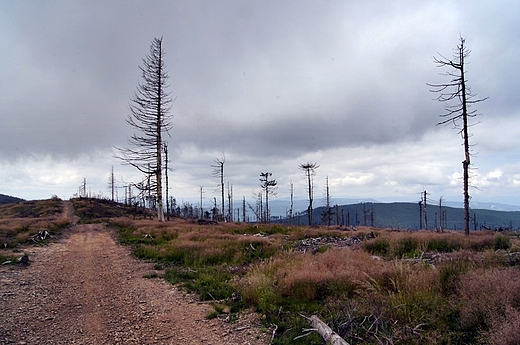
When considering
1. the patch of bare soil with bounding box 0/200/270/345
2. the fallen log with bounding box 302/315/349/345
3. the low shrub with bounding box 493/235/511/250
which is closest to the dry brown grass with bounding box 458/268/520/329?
the fallen log with bounding box 302/315/349/345

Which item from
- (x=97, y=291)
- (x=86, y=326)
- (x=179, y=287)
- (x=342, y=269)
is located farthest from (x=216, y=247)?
(x=86, y=326)

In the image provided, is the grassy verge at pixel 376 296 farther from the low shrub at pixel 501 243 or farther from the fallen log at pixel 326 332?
the low shrub at pixel 501 243

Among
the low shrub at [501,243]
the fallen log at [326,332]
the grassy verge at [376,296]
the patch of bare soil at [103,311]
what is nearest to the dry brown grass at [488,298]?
the grassy verge at [376,296]

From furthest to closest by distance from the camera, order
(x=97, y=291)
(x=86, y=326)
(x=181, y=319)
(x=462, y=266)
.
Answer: (x=97, y=291)
(x=462, y=266)
(x=181, y=319)
(x=86, y=326)

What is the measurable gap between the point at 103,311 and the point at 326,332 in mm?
4341

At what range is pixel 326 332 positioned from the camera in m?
4.63

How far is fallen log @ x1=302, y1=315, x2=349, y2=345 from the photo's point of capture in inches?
169

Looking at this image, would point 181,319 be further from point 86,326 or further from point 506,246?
point 506,246

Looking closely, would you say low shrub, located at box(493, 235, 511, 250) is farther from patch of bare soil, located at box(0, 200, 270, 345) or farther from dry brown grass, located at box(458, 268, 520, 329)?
patch of bare soil, located at box(0, 200, 270, 345)

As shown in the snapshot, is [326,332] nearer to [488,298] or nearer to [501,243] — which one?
[488,298]

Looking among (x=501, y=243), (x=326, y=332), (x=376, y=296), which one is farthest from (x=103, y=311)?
(x=501, y=243)

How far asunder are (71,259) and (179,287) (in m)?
6.18

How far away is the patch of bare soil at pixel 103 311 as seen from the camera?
17.0 feet

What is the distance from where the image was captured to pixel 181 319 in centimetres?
602
